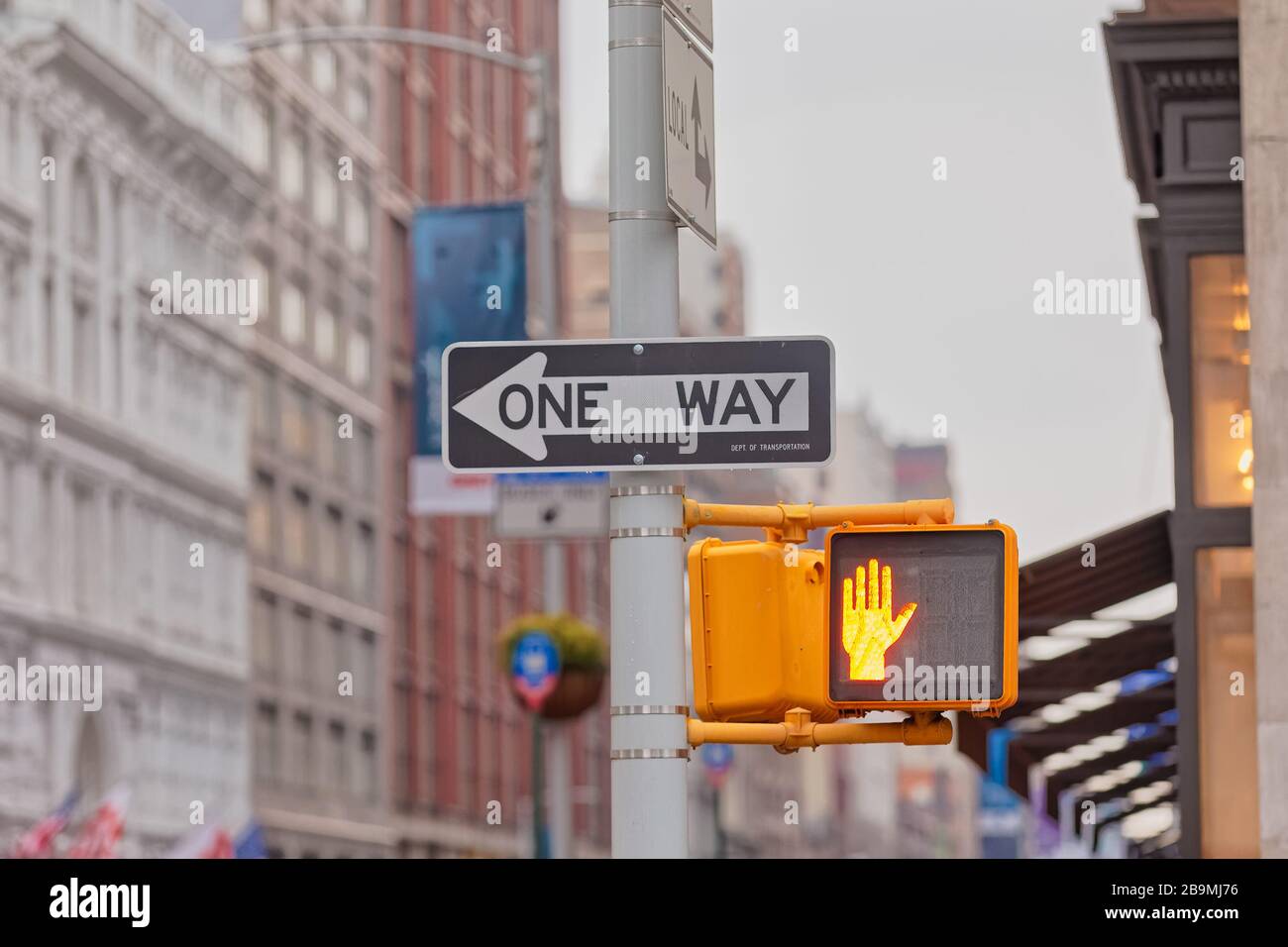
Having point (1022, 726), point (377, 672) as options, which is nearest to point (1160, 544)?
point (1022, 726)

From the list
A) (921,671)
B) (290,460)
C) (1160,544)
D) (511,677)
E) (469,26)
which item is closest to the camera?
(921,671)

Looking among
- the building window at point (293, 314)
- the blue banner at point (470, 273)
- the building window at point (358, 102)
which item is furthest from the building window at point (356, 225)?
the blue banner at point (470, 273)

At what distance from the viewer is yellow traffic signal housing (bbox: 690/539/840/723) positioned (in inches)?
249

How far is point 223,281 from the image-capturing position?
61.7 m

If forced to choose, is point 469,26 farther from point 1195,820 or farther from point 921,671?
point 921,671

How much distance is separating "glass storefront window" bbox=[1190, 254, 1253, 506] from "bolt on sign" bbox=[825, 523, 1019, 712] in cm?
1053

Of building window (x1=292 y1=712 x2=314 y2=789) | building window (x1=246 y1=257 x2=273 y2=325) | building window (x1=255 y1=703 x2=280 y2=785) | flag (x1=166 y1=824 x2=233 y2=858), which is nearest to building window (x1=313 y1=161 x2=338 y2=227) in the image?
building window (x1=246 y1=257 x2=273 y2=325)

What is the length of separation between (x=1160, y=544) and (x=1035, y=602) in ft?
4.45

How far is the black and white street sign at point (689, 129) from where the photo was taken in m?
6.63

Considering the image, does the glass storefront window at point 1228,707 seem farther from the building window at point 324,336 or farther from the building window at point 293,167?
the building window at point 324,336

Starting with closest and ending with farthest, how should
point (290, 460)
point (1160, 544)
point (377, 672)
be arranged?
point (1160, 544) < point (290, 460) < point (377, 672)

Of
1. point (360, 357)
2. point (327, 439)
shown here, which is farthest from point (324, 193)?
point (327, 439)

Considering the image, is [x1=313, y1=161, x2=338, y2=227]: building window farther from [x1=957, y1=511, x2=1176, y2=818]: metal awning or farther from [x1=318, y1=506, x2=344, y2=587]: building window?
[x1=957, y1=511, x2=1176, y2=818]: metal awning

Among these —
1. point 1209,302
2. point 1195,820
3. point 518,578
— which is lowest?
point 1195,820
